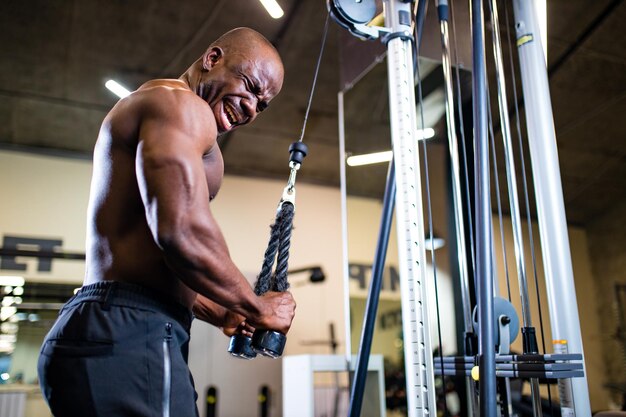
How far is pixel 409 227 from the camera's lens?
4.40 feet

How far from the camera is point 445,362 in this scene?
5.01 feet

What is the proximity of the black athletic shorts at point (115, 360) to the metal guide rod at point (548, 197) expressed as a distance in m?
1.07

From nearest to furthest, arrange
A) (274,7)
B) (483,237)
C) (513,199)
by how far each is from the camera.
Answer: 1. (483,237)
2. (513,199)
3. (274,7)

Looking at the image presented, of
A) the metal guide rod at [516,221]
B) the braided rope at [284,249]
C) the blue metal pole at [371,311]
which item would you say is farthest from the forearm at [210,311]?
the metal guide rod at [516,221]

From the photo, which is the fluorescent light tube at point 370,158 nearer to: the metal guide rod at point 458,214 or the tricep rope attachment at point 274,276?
the metal guide rod at point 458,214

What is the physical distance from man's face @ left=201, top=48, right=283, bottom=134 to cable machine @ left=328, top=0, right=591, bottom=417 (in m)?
0.32

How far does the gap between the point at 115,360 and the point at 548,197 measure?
1300 mm

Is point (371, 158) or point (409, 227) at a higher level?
point (371, 158)

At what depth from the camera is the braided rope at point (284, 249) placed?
4.15ft

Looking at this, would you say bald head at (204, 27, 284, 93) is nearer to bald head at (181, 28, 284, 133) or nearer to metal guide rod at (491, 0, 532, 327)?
bald head at (181, 28, 284, 133)

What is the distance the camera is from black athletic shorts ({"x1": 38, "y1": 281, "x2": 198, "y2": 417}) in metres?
0.99

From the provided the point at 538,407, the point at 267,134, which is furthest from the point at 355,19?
the point at 267,134

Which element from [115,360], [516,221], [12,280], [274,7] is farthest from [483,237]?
[12,280]

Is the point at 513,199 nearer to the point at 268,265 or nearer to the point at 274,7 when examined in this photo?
the point at 268,265
